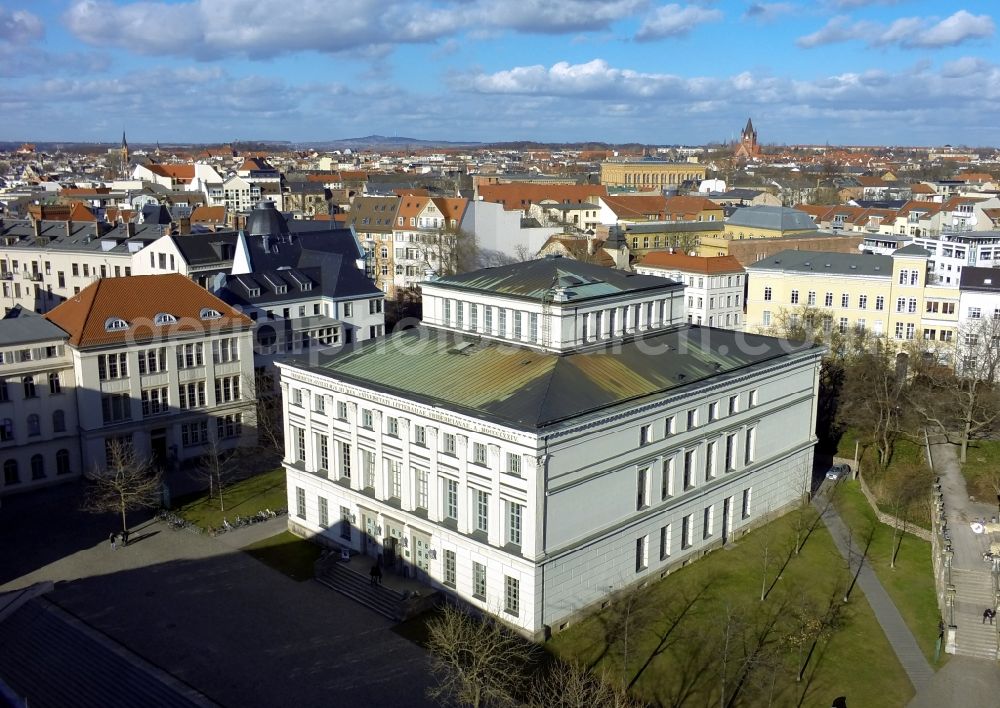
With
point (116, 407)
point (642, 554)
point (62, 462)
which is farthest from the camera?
point (116, 407)

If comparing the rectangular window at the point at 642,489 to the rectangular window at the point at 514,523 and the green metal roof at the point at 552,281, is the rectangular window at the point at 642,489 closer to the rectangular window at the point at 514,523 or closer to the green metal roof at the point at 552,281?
the rectangular window at the point at 514,523

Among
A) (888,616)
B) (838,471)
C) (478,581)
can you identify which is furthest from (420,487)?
(838,471)

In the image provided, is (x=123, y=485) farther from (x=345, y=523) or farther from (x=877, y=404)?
(x=877, y=404)

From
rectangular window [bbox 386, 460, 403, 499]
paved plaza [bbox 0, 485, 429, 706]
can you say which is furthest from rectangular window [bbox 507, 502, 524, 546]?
rectangular window [bbox 386, 460, 403, 499]

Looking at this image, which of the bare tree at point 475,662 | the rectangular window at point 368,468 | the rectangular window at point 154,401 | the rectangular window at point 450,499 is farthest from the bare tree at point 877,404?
the rectangular window at point 154,401

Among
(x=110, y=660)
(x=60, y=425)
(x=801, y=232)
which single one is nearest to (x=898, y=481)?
(x=110, y=660)

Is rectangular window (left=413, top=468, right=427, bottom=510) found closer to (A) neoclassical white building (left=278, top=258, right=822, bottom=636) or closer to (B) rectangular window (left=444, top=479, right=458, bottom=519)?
(A) neoclassical white building (left=278, top=258, right=822, bottom=636)
